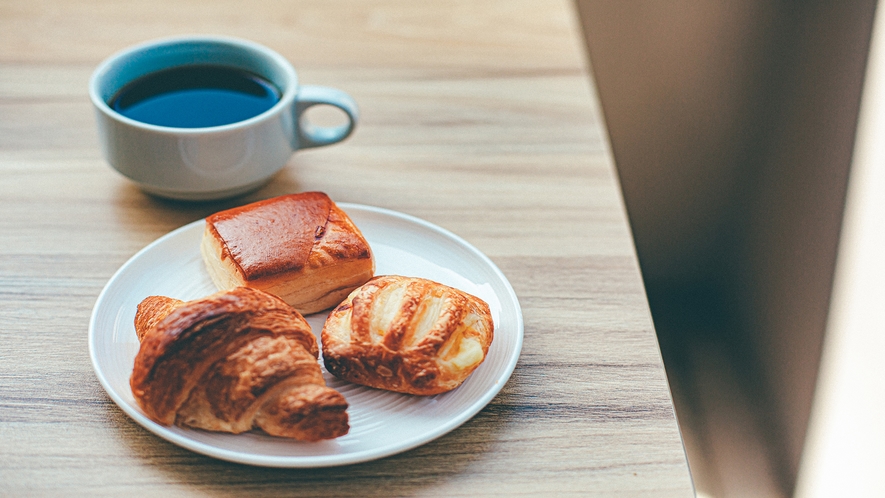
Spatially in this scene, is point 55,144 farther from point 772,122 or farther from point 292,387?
point 772,122

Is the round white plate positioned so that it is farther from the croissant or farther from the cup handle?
the cup handle

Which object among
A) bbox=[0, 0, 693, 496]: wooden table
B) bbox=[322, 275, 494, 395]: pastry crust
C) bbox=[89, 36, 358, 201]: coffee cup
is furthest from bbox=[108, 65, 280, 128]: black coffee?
bbox=[322, 275, 494, 395]: pastry crust

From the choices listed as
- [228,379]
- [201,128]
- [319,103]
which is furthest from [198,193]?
[228,379]

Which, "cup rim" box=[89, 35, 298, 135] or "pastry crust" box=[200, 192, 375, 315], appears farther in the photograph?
"cup rim" box=[89, 35, 298, 135]

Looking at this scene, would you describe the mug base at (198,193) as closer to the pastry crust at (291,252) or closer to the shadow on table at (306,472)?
the pastry crust at (291,252)

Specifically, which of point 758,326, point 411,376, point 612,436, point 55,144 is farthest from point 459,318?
point 758,326

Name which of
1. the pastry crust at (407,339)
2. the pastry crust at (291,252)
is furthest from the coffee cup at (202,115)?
the pastry crust at (407,339)

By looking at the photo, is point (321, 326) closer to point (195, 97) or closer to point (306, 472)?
point (306, 472)
